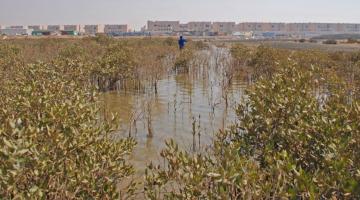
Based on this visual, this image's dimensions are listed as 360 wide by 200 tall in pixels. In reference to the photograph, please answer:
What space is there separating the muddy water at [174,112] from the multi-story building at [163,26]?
532 ft

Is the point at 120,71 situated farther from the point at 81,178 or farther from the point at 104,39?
the point at 104,39

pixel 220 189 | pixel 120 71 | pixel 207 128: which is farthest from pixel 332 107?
pixel 120 71

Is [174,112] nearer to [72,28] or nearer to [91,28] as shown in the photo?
[91,28]

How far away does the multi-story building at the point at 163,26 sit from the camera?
184400 mm

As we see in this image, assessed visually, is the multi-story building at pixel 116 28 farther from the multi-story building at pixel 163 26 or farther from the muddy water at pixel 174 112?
the muddy water at pixel 174 112

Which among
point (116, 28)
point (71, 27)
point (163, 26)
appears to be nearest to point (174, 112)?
point (163, 26)

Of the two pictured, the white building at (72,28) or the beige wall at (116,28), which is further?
the beige wall at (116,28)

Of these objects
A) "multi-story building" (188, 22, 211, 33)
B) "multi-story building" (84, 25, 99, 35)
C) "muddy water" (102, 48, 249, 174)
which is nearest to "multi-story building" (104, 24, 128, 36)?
"multi-story building" (84, 25, 99, 35)

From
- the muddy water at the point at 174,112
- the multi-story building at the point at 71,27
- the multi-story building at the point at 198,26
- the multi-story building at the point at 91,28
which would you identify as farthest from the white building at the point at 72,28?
the muddy water at the point at 174,112

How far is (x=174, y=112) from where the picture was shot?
1515cm

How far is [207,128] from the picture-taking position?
43.5 ft

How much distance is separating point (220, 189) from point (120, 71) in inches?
663

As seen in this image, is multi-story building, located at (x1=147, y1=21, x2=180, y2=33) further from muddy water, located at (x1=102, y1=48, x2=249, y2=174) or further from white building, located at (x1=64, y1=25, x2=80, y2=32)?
muddy water, located at (x1=102, y1=48, x2=249, y2=174)

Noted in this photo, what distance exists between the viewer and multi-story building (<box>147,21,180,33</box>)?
605ft
